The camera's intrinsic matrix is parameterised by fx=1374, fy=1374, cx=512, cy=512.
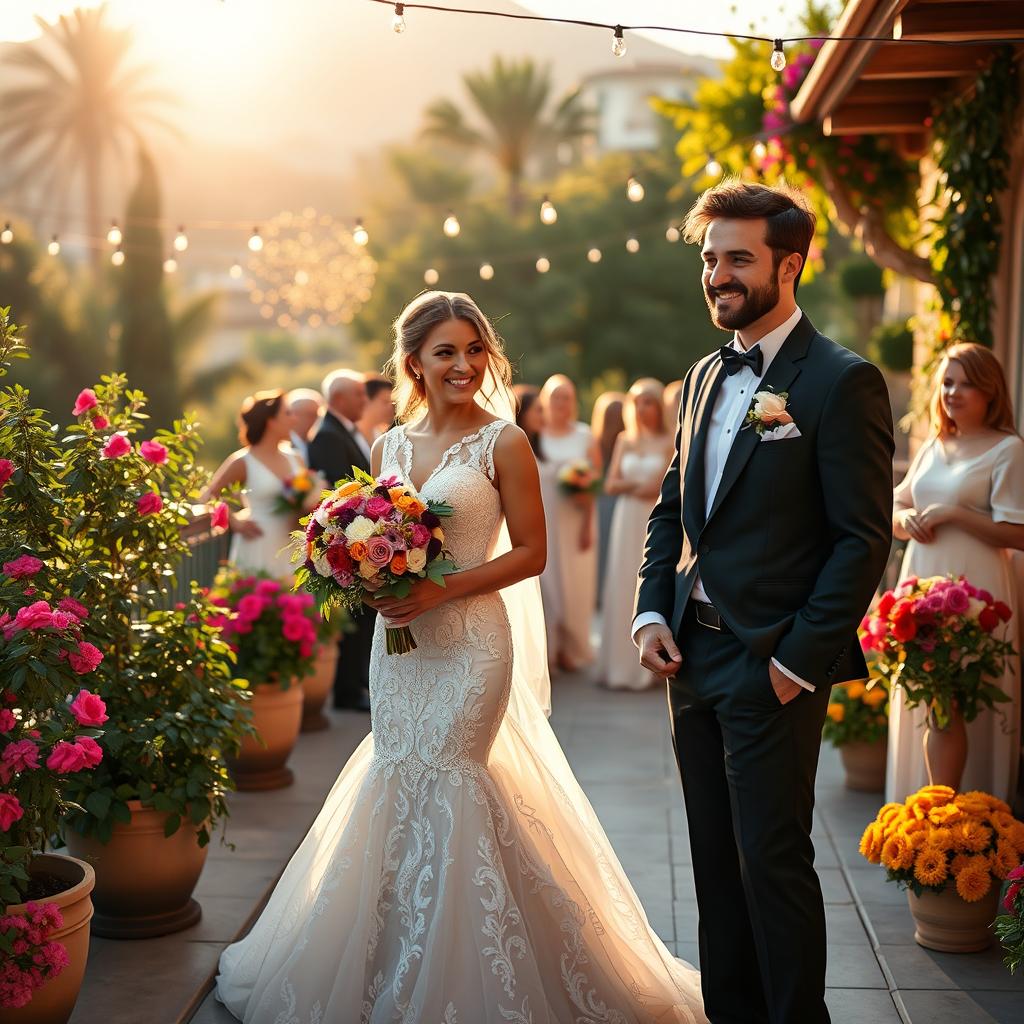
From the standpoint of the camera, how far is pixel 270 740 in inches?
279

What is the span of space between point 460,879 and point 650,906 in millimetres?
1612

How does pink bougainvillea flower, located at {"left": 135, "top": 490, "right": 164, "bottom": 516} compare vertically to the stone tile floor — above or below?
above

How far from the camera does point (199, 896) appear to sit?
5.54 metres

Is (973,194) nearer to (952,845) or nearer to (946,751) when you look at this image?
(946,751)

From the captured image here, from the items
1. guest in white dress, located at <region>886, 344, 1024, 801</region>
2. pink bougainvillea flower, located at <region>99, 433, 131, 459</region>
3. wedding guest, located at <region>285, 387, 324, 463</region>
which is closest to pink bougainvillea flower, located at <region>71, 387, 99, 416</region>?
pink bougainvillea flower, located at <region>99, 433, 131, 459</region>

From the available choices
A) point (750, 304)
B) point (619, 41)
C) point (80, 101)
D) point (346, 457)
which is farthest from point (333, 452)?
point (80, 101)

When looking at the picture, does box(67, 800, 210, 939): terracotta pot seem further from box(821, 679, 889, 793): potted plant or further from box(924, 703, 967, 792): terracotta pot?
box(821, 679, 889, 793): potted plant

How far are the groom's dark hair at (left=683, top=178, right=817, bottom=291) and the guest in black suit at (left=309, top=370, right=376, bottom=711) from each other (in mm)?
5262

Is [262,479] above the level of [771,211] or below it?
below

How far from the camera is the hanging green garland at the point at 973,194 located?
22.9 feet

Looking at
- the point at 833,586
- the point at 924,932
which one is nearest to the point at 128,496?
the point at 833,586

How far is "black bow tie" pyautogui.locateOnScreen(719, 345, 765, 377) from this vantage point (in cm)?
363

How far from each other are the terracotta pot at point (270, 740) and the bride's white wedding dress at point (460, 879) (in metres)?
2.64

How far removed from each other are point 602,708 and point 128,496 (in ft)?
17.4
